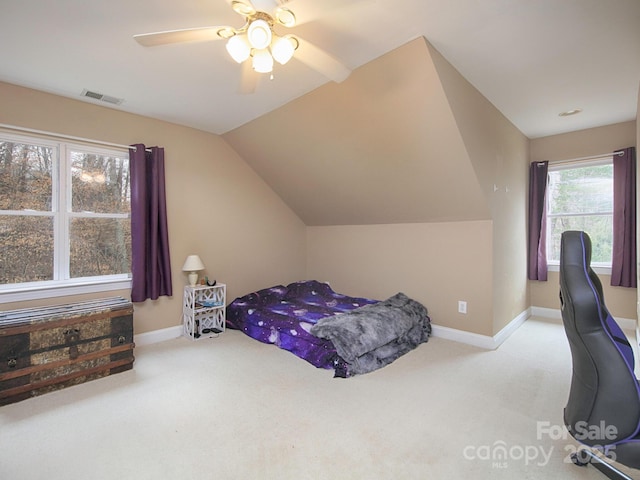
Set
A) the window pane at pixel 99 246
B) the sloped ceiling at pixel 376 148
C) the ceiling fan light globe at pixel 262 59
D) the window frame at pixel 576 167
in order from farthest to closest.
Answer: the window frame at pixel 576 167 → the window pane at pixel 99 246 → the sloped ceiling at pixel 376 148 → the ceiling fan light globe at pixel 262 59

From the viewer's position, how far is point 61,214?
2857mm

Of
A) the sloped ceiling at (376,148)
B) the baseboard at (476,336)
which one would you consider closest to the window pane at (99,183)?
the sloped ceiling at (376,148)

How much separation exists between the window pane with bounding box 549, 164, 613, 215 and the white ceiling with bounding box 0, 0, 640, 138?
3.80ft

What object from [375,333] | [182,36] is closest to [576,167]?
[375,333]

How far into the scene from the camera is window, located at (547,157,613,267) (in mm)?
3912

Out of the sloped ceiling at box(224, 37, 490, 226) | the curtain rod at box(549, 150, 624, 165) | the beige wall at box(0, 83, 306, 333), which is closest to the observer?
the sloped ceiling at box(224, 37, 490, 226)

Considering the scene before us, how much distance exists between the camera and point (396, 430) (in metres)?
1.86

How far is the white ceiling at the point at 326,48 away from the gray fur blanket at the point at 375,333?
7.02 feet

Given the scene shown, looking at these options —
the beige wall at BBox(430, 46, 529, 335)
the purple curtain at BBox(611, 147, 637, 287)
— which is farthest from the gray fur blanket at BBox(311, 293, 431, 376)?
the purple curtain at BBox(611, 147, 637, 287)

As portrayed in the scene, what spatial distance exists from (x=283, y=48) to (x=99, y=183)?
2.61m

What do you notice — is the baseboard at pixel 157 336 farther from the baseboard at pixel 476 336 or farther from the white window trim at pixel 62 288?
the baseboard at pixel 476 336

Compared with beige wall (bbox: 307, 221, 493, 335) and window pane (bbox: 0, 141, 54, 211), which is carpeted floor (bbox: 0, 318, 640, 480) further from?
window pane (bbox: 0, 141, 54, 211)

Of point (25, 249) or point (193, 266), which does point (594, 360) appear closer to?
point (193, 266)

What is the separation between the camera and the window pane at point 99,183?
2.97 meters
